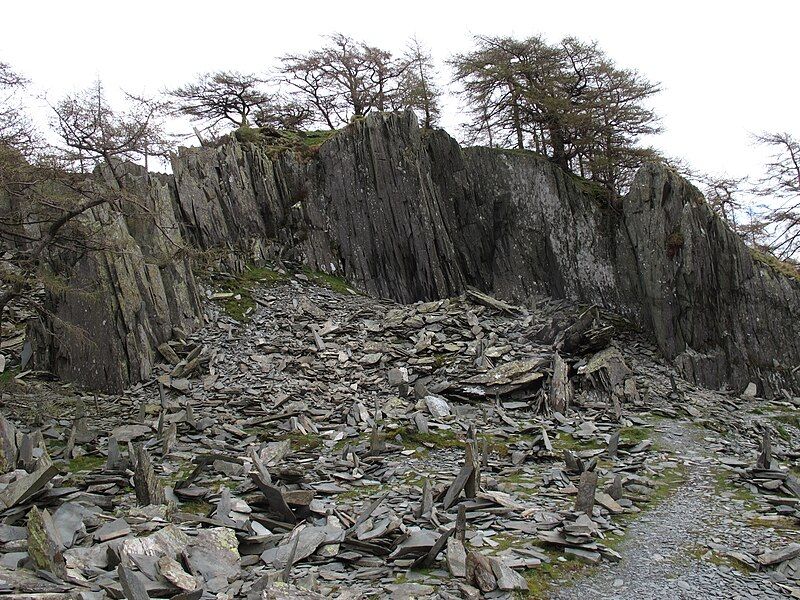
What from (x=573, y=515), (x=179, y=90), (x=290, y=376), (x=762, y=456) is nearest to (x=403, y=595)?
(x=573, y=515)

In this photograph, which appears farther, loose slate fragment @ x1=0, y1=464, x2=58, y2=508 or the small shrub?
the small shrub

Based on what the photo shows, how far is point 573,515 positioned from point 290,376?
12269mm

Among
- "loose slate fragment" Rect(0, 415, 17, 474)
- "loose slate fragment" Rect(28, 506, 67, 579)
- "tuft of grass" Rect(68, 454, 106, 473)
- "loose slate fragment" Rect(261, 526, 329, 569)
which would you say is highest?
"loose slate fragment" Rect(0, 415, 17, 474)

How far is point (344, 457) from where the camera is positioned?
13.5 meters

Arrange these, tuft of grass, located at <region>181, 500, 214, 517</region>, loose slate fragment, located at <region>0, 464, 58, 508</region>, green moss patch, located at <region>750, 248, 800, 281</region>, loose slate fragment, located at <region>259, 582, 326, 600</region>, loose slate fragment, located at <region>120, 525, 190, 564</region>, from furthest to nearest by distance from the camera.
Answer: green moss patch, located at <region>750, 248, 800, 281</region> → tuft of grass, located at <region>181, 500, 214, 517</region> → loose slate fragment, located at <region>0, 464, 58, 508</region> → loose slate fragment, located at <region>120, 525, 190, 564</region> → loose slate fragment, located at <region>259, 582, 326, 600</region>

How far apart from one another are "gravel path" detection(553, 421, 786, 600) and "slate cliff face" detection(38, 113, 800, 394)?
1212 centimetres

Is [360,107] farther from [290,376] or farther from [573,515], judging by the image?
[573,515]

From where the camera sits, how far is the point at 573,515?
9688 millimetres

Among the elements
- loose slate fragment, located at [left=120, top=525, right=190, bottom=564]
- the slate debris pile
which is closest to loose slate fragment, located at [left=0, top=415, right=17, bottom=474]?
A: the slate debris pile

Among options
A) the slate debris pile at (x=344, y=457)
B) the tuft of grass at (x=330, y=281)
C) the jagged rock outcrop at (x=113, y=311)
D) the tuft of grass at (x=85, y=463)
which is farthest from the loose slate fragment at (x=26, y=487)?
the tuft of grass at (x=330, y=281)

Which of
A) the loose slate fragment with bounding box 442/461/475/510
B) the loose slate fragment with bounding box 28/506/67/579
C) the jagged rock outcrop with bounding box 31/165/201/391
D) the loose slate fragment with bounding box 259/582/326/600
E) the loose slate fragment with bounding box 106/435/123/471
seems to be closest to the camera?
the loose slate fragment with bounding box 28/506/67/579

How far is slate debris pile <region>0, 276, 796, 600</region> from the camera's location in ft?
24.2

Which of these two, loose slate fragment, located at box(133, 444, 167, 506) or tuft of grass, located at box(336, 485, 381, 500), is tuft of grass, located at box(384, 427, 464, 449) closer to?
tuft of grass, located at box(336, 485, 381, 500)

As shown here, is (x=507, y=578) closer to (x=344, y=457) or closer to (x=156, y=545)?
(x=156, y=545)
